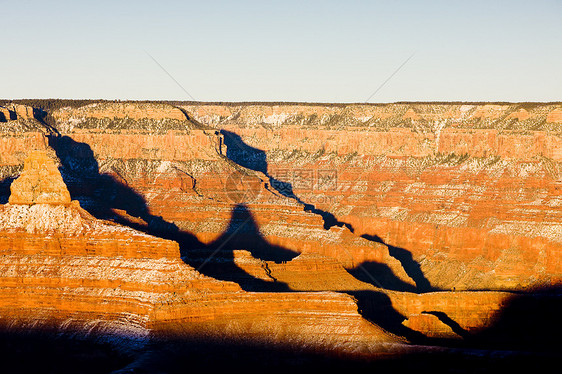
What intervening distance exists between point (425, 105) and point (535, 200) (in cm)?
4434

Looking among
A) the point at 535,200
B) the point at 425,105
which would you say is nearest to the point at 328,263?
the point at 535,200

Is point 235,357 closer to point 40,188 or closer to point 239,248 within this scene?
point 40,188

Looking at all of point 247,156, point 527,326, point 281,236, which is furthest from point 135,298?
point 247,156

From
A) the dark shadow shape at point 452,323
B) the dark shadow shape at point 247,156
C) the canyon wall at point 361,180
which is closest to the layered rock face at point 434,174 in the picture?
the canyon wall at point 361,180

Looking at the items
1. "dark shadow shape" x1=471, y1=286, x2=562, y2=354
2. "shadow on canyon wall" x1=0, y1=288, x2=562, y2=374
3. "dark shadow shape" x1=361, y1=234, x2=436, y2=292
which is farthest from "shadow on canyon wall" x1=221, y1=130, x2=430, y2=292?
"shadow on canyon wall" x1=0, y1=288, x2=562, y2=374

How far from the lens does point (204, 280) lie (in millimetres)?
80062

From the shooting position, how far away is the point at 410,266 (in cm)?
13662

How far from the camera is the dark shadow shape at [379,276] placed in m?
113

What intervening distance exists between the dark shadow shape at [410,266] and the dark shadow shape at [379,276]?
6.34 ft

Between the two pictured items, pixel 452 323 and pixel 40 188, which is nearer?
pixel 452 323

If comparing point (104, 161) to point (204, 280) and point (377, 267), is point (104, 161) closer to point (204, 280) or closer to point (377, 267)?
point (377, 267)

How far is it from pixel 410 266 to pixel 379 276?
19.5 metres

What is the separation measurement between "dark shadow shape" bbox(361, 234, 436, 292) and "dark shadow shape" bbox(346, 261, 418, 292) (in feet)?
6.34

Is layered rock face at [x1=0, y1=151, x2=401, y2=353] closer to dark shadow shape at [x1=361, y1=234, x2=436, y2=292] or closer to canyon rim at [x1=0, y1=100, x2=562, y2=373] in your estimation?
canyon rim at [x1=0, y1=100, x2=562, y2=373]
